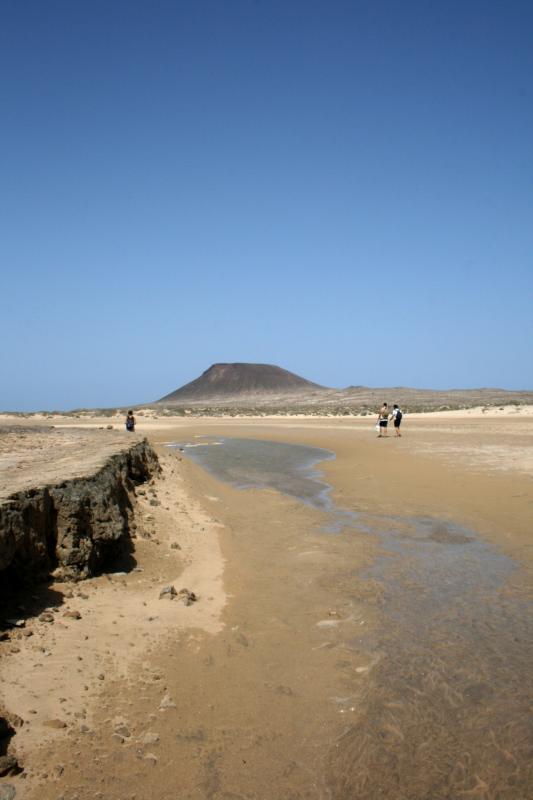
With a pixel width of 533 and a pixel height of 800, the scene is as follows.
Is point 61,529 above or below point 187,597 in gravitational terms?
above

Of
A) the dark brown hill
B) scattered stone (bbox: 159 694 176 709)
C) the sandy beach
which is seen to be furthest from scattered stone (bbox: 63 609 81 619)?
the dark brown hill

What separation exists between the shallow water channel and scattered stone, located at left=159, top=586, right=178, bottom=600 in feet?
6.66

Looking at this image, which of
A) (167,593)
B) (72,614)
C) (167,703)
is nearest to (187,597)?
(167,593)

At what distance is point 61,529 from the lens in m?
6.46

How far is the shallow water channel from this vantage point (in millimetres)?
3725

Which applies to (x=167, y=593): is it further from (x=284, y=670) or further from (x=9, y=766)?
(x=9, y=766)

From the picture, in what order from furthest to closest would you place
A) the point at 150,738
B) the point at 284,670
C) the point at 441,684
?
the point at 284,670, the point at 441,684, the point at 150,738

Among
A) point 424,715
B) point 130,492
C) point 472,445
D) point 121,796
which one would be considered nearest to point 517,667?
point 424,715

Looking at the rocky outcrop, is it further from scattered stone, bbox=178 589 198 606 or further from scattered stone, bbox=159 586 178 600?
scattered stone, bbox=178 589 198 606

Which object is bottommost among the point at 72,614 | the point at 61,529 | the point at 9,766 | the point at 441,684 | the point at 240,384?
the point at 441,684

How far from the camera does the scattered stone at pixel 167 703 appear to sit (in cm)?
438

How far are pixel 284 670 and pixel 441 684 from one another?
126cm

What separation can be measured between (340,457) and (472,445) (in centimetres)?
540

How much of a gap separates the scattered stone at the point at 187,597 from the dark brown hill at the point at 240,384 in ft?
387
